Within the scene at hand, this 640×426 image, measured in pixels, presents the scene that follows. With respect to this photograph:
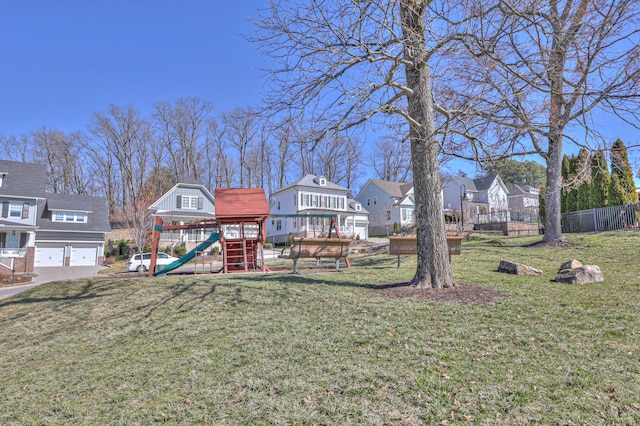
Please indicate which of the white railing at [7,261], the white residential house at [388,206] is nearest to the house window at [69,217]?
the white railing at [7,261]

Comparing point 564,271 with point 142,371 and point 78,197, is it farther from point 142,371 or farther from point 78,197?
point 78,197

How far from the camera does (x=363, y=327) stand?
5.00 metres

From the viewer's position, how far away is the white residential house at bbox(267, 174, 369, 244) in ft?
123

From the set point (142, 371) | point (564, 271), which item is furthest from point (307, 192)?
point (142, 371)

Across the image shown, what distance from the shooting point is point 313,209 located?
38125mm

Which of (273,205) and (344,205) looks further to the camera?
(273,205)

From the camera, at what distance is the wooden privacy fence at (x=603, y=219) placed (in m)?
16.5

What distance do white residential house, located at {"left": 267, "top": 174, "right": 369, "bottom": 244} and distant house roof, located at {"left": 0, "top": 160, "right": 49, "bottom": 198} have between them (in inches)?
810

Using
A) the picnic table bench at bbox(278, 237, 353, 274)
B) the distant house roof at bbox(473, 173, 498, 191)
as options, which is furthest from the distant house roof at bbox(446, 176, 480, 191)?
the picnic table bench at bbox(278, 237, 353, 274)

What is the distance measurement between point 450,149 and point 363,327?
6.04 metres

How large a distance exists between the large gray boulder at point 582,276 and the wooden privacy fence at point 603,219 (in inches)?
461

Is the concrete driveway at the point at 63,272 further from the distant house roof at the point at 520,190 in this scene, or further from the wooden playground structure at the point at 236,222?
the distant house roof at the point at 520,190

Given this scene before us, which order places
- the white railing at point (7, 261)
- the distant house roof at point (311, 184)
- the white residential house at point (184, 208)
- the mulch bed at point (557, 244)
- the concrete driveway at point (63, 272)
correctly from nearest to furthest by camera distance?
the mulch bed at point (557, 244) → the concrete driveway at point (63, 272) → the white railing at point (7, 261) → the white residential house at point (184, 208) → the distant house roof at point (311, 184)

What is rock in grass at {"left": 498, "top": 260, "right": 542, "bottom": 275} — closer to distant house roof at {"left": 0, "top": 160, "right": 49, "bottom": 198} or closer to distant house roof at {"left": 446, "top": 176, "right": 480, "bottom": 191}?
distant house roof at {"left": 0, "top": 160, "right": 49, "bottom": 198}
